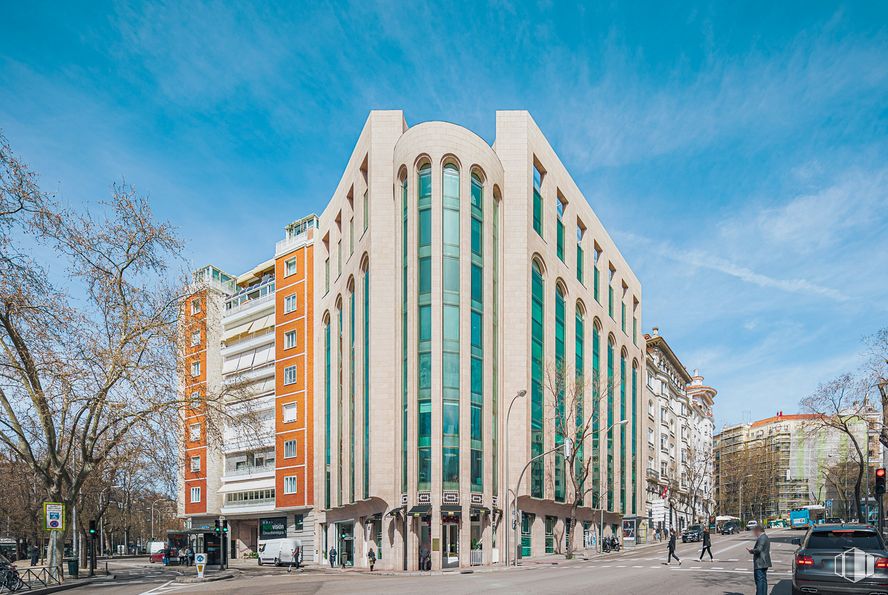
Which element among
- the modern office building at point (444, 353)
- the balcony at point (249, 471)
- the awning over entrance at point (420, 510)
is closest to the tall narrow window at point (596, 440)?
the modern office building at point (444, 353)

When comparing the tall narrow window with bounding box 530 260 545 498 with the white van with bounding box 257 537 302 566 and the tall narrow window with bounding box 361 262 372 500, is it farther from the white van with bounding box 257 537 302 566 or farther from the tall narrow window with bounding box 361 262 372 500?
the white van with bounding box 257 537 302 566

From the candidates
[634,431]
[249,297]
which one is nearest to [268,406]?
[249,297]

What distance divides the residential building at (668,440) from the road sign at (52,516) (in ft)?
194

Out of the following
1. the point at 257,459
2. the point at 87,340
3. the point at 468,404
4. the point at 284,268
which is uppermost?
the point at 284,268

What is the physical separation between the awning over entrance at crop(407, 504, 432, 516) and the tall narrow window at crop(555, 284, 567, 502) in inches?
518

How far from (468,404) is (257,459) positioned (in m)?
31.5

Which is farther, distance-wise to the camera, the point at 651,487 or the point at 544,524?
the point at 651,487

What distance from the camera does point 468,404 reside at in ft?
140

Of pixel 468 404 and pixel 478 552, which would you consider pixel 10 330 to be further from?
pixel 478 552

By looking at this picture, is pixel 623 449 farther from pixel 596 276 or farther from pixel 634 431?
pixel 596 276

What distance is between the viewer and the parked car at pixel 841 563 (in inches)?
602

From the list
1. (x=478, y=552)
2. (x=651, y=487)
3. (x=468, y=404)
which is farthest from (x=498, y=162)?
(x=651, y=487)

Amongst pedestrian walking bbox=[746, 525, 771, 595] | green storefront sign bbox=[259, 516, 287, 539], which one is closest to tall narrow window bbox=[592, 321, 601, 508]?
green storefront sign bbox=[259, 516, 287, 539]

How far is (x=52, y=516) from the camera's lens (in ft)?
102
